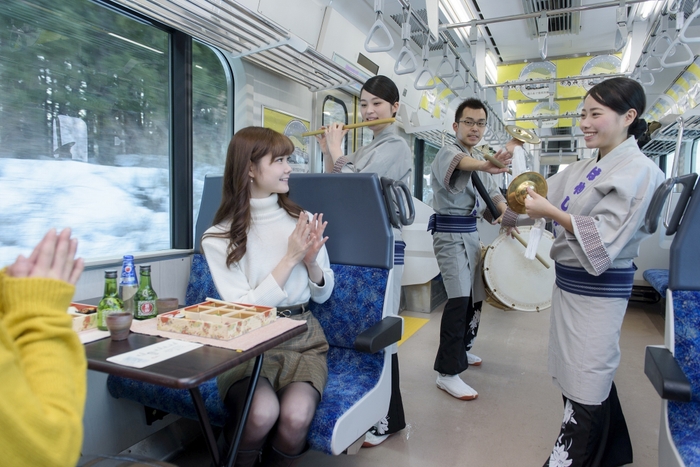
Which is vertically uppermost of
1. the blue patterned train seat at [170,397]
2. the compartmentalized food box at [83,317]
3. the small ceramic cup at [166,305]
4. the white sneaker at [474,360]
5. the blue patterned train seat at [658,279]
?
the compartmentalized food box at [83,317]

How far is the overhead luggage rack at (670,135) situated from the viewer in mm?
5125

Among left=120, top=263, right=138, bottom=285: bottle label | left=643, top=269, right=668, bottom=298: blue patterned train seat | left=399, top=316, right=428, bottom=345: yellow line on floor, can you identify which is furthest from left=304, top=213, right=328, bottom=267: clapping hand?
left=643, top=269, right=668, bottom=298: blue patterned train seat

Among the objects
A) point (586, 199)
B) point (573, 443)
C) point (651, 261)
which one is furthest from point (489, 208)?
point (651, 261)

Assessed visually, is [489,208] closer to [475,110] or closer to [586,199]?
[475,110]

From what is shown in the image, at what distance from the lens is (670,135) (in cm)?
663

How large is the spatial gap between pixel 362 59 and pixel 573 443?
3.57 metres

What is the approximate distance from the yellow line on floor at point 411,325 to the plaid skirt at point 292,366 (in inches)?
91.1

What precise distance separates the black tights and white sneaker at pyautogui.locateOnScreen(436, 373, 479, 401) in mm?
1561

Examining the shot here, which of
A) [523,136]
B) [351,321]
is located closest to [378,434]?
[351,321]

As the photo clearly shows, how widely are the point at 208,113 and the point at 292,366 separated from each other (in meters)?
2.16

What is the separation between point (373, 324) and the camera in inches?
78.4

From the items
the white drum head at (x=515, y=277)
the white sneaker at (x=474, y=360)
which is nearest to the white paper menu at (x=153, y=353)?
the white drum head at (x=515, y=277)

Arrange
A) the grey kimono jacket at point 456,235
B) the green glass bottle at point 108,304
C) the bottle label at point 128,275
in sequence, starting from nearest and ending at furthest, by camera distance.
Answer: the green glass bottle at point 108,304 → the bottle label at point 128,275 → the grey kimono jacket at point 456,235

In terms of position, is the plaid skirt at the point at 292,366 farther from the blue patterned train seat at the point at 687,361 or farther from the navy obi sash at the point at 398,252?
the blue patterned train seat at the point at 687,361
